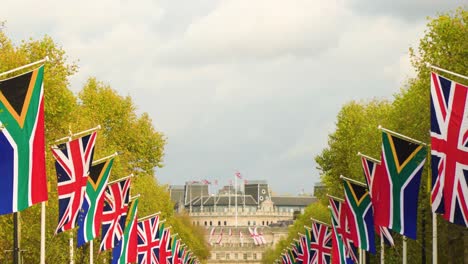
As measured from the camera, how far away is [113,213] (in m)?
64.2

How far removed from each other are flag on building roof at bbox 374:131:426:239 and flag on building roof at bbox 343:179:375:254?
11157mm

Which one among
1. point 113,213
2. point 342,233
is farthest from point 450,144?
point 342,233

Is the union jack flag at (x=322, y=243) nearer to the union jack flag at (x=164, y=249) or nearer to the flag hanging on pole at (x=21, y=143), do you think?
the union jack flag at (x=164, y=249)

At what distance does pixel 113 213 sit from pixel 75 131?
A: 19.2 meters

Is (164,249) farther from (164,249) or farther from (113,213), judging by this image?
(113,213)

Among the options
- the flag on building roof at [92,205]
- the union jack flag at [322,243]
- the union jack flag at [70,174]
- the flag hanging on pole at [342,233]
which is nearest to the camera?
the union jack flag at [70,174]

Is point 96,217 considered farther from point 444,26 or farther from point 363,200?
point 444,26

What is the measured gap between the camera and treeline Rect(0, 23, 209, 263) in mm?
73438

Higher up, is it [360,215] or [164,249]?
[164,249]

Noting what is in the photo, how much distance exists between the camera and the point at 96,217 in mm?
56688

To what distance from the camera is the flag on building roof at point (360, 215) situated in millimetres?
62062

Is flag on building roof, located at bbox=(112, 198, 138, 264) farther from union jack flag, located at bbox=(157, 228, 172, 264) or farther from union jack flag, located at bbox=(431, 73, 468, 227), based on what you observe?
union jack flag, located at bbox=(431, 73, 468, 227)

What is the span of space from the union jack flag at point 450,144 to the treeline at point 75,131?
2751 centimetres

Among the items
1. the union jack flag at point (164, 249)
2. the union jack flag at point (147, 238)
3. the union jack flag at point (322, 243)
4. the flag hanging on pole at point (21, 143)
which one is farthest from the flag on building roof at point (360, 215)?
the flag hanging on pole at point (21, 143)
